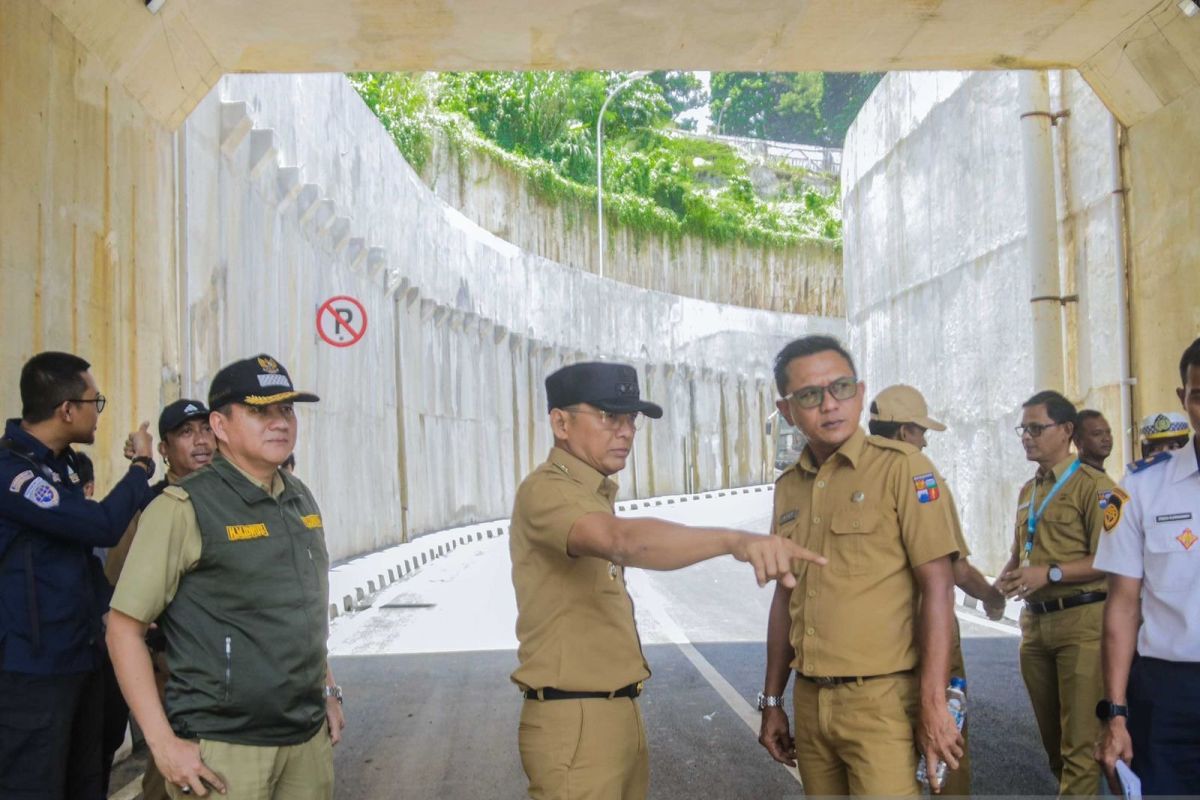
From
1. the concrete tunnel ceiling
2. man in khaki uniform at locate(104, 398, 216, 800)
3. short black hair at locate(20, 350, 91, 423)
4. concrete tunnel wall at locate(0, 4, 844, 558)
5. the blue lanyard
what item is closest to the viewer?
short black hair at locate(20, 350, 91, 423)

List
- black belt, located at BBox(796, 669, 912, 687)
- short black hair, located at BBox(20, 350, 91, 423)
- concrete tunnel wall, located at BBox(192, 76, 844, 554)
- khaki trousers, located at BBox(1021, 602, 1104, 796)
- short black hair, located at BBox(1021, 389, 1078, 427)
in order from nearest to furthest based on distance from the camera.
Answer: black belt, located at BBox(796, 669, 912, 687)
short black hair, located at BBox(20, 350, 91, 423)
khaki trousers, located at BBox(1021, 602, 1104, 796)
short black hair, located at BBox(1021, 389, 1078, 427)
concrete tunnel wall, located at BBox(192, 76, 844, 554)

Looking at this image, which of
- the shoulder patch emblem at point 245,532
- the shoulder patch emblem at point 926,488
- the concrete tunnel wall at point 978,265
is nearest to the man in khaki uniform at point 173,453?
the shoulder patch emblem at point 245,532

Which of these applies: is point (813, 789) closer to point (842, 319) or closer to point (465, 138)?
point (465, 138)

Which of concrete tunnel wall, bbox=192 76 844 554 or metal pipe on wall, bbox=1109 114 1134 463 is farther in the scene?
concrete tunnel wall, bbox=192 76 844 554

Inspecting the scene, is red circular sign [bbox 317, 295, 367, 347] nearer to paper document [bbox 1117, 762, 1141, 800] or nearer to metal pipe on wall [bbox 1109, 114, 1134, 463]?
metal pipe on wall [bbox 1109, 114, 1134, 463]

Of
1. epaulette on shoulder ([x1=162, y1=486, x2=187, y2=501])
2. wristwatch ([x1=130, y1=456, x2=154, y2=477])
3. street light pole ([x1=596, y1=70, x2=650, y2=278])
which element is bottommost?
epaulette on shoulder ([x1=162, y1=486, x2=187, y2=501])

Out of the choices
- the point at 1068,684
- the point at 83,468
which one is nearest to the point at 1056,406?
the point at 1068,684

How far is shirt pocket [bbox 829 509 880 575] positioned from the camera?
345 centimetres

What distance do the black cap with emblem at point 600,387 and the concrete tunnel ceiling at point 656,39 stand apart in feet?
16.3

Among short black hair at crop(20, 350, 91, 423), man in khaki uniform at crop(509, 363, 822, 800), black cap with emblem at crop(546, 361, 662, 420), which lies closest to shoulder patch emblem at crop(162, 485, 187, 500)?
man in khaki uniform at crop(509, 363, 822, 800)

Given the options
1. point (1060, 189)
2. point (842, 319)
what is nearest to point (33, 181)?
point (1060, 189)

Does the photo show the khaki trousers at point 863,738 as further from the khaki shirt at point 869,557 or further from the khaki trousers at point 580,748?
the khaki trousers at point 580,748

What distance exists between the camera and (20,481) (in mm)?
4004

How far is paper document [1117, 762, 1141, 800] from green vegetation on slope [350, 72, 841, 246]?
27.8 metres
